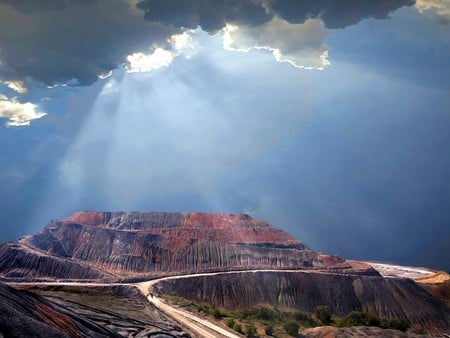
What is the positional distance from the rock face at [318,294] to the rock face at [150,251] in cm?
1367

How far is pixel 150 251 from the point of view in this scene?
4215 inches

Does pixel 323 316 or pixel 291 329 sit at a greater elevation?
pixel 323 316

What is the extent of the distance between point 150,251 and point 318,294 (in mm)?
45602

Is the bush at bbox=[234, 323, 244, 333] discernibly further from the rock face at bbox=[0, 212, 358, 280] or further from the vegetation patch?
the rock face at bbox=[0, 212, 358, 280]

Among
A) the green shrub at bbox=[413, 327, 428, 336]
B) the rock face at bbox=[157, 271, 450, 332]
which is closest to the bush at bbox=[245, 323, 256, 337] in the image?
the rock face at bbox=[157, 271, 450, 332]

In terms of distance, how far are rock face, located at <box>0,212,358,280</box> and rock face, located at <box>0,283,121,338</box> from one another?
75647 millimetres

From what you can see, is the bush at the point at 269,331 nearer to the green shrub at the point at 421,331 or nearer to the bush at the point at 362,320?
the bush at the point at 362,320

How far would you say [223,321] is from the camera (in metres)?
47.2

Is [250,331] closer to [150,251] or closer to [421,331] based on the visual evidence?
[421,331]

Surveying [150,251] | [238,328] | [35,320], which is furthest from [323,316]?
[150,251]

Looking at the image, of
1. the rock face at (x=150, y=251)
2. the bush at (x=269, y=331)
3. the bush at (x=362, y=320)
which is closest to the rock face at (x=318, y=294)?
the bush at (x=362, y=320)

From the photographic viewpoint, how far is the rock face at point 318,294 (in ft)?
262

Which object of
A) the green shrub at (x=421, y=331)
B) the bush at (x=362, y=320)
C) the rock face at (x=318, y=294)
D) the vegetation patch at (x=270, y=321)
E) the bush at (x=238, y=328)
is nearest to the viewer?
the bush at (x=238, y=328)

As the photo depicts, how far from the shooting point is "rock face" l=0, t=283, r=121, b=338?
1356 cm
